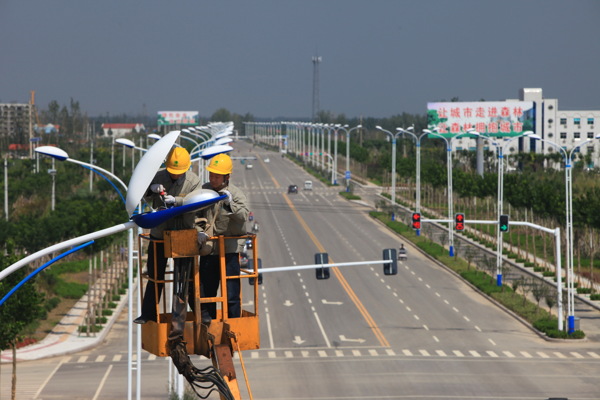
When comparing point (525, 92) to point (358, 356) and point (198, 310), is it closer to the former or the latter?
point (358, 356)

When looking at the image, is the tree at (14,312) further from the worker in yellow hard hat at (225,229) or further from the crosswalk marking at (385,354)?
the worker in yellow hard hat at (225,229)

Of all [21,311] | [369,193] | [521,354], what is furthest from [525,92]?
[21,311]

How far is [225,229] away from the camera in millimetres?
12570

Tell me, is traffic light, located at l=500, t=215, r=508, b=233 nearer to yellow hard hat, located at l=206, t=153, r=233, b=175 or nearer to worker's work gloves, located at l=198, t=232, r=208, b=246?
yellow hard hat, located at l=206, t=153, r=233, b=175

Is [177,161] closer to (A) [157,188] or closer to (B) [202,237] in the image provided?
(A) [157,188]

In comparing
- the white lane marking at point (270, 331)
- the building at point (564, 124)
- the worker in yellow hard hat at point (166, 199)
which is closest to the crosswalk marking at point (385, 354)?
the white lane marking at point (270, 331)

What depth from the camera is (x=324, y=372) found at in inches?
1649

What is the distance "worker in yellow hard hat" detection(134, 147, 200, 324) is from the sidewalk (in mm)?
34569

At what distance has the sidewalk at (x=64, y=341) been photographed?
46.8 metres

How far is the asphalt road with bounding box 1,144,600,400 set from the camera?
3922cm

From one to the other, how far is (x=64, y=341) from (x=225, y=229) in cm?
3886

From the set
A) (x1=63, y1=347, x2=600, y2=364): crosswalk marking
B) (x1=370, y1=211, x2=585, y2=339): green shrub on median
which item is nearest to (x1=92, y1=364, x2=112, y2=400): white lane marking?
(x1=63, y1=347, x2=600, y2=364): crosswalk marking

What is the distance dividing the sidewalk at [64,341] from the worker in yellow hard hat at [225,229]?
34.7m

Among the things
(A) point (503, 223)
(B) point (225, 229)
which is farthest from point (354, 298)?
(B) point (225, 229)
